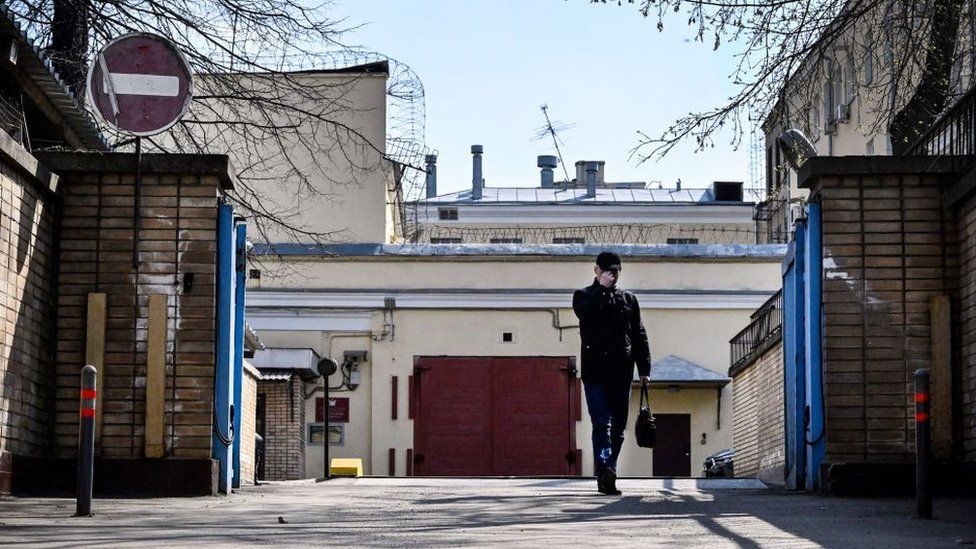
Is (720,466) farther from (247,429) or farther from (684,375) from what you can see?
(247,429)

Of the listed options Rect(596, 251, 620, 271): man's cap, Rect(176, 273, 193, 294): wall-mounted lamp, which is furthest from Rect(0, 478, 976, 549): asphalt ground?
Rect(596, 251, 620, 271): man's cap

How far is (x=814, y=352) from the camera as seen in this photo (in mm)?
14477

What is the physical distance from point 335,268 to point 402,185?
7.29 metres

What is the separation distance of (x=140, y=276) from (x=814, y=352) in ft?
18.0

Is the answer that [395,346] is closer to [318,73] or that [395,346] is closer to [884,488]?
[318,73]

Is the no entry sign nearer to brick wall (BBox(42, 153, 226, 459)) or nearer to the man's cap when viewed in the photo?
brick wall (BBox(42, 153, 226, 459))

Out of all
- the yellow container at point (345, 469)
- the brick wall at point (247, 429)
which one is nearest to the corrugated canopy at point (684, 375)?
the yellow container at point (345, 469)

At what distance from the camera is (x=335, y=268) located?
120 ft

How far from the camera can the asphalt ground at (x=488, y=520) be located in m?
9.07

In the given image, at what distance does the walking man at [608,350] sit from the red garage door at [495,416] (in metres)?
20.9

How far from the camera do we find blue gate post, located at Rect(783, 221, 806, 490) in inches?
591

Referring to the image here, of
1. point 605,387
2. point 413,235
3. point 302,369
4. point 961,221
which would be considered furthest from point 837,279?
point 413,235

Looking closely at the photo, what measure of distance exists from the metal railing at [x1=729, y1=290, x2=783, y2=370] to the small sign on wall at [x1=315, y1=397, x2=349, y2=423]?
11183mm

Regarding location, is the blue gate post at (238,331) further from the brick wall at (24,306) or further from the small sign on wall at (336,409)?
the small sign on wall at (336,409)
